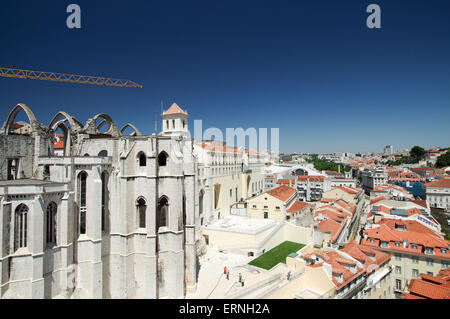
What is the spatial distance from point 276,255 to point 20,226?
2143 cm

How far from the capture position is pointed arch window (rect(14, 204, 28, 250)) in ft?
48.5

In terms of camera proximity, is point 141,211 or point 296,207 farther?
point 296,207

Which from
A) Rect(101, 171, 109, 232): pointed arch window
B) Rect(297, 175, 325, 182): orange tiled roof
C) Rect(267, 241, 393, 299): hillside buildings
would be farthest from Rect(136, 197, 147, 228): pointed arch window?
Rect(297, 175, 325, 182): orange tiled roof

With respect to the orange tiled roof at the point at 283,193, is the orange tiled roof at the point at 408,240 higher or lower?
lower

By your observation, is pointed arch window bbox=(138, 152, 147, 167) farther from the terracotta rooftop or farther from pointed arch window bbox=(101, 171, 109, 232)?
the terracotta rooftop

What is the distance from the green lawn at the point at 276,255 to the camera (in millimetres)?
23984

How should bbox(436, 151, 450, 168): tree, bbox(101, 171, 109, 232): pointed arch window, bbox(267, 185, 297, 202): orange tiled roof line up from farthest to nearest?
bbox(436, 151, 450, 168): tree
bbox(267, 185, 297, 202): orange tiled roof
bbox(101, 171, 109, 232): pointed arch window

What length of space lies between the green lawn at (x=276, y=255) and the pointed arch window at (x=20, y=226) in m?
17.4

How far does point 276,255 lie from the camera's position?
2669 centimetres

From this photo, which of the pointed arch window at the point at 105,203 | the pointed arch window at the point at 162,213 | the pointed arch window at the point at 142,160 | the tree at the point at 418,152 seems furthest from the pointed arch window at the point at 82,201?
the tree at the point at 418,152

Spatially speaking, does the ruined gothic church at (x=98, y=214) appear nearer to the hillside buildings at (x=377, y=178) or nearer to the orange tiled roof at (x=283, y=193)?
the orange tiled roof at (x=283, y=193)

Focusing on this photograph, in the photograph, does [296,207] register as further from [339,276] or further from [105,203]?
[105,203]

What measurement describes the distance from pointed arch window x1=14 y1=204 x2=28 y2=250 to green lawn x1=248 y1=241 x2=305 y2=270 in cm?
1742

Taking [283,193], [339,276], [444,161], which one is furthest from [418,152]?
[339,276]
